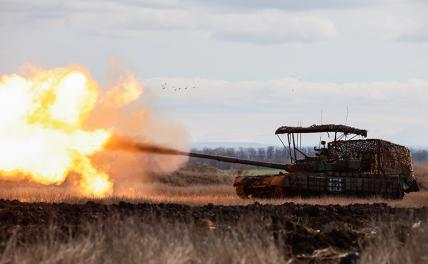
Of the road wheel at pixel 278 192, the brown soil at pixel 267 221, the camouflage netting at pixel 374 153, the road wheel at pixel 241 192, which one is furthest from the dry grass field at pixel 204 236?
the camouflage netting at pixel 374 153

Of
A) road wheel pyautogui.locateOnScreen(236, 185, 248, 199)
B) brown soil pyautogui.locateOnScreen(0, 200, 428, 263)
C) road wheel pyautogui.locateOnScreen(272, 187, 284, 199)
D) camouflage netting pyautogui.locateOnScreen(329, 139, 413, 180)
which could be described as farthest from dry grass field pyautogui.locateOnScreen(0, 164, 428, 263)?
camouflage netting pyautogui.locateOnScreen(329, 139, 413, 180)

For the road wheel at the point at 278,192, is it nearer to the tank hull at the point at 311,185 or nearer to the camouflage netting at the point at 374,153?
the tank hull at the point at 311,185

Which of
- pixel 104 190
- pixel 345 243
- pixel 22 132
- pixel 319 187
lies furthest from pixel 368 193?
pixel 345 243

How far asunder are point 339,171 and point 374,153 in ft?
7.60

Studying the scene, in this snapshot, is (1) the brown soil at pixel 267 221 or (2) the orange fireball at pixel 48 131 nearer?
(1) the brown soil at pixel 267 221

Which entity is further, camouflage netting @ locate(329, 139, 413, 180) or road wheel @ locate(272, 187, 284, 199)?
camouflage netting @ locate(329, 139, 413, 180)

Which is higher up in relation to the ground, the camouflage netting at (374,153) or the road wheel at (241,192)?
the camouflage netting at (374,153)

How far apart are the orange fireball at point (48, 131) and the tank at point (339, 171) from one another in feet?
16.4

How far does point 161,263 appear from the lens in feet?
38.0

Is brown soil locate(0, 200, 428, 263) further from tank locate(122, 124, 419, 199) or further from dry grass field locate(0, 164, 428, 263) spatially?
tank locate(122, 124, 419, 199)

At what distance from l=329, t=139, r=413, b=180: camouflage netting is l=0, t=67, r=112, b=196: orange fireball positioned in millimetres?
11953

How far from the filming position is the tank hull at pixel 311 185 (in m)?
34.9

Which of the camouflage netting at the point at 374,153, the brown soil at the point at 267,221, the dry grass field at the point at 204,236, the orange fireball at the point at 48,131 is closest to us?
the dry grass field at the point at 204,236

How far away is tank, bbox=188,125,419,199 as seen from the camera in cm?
3528
